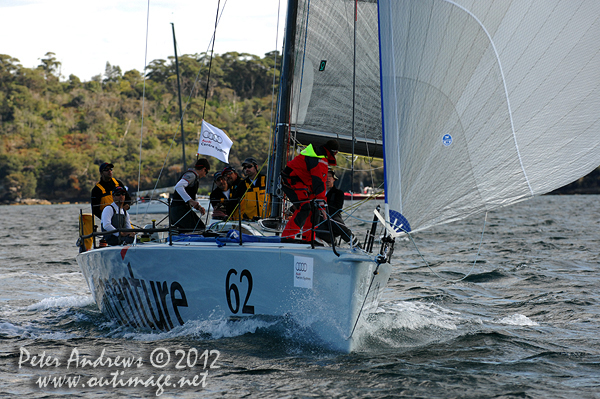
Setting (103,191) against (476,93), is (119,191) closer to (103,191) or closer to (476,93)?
(103,191)

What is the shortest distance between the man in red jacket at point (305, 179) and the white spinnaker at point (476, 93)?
2.59 ft

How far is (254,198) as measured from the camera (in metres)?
6.71

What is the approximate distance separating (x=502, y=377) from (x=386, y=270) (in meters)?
1.24

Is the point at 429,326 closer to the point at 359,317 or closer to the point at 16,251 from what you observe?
the point at 359,317

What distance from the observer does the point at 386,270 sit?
487 centimetres

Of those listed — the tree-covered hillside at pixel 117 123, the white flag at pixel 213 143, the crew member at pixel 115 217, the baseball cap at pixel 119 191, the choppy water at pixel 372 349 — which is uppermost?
the tree-covered hillside at pixel 117 123

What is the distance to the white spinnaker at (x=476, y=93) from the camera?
13.4ft

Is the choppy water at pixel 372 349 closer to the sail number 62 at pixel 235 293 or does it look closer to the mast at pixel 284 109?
the sail number 62 at pixel 235 293

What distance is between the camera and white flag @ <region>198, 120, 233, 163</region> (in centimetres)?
647

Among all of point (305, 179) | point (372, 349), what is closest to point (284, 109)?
point (305, 179)

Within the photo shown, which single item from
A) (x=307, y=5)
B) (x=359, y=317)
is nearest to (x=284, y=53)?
(x=307, y=5)

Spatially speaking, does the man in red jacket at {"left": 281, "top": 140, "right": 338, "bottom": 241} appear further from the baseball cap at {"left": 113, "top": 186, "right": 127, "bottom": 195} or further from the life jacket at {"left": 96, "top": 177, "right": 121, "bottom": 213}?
the life jacket at {"left": 96, "top": 177, "right": 121, "bottom": 213}

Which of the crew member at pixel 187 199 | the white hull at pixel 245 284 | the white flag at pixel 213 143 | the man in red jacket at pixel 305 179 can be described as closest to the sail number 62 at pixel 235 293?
the white hull at pixel 245 284

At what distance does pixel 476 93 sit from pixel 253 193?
3157 millimetres
